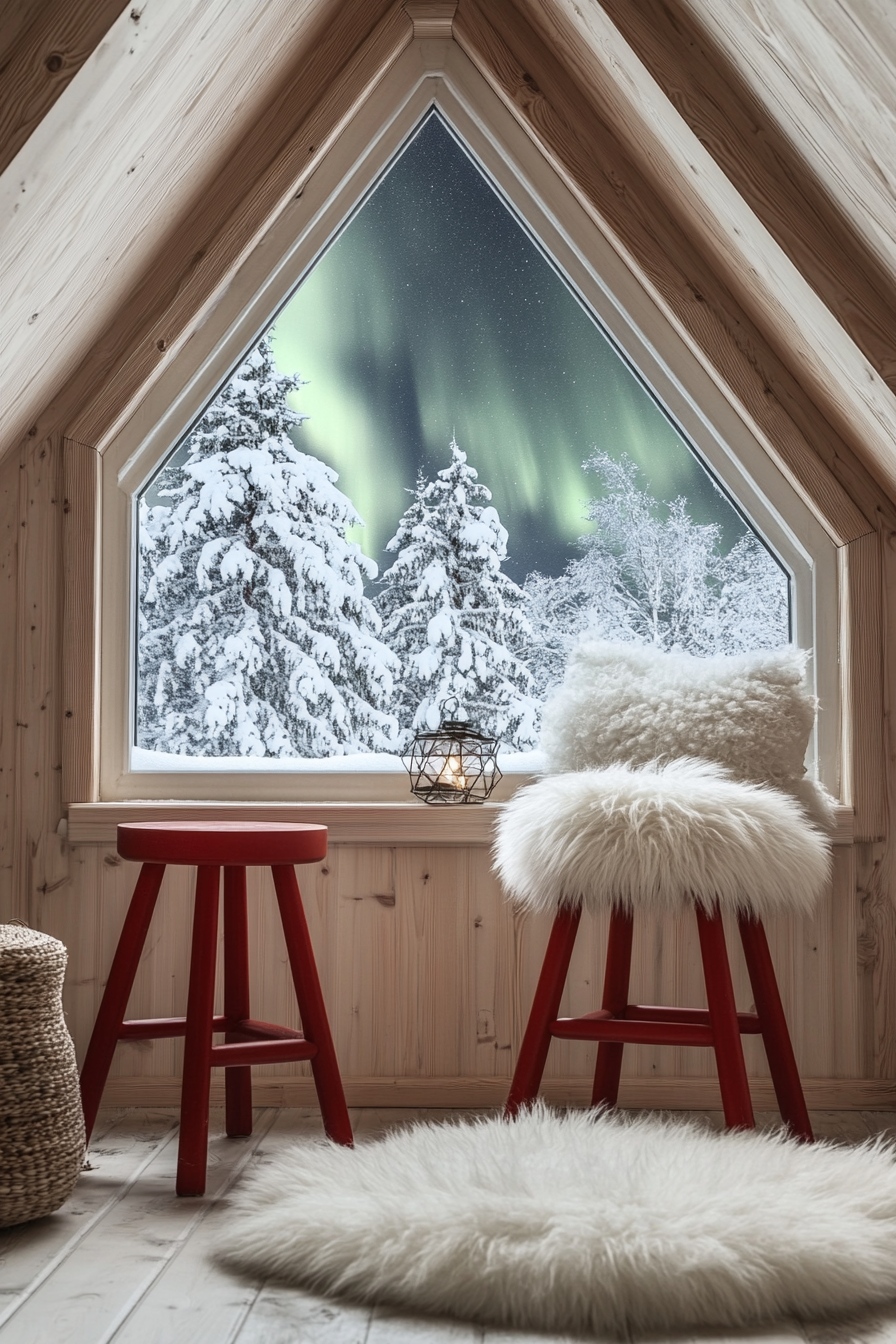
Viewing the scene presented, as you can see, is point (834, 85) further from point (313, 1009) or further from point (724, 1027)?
point (313, 1009)

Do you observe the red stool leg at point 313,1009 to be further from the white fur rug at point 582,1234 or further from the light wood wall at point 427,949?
the light wood wall at point 427,949

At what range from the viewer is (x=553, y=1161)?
1571 mm

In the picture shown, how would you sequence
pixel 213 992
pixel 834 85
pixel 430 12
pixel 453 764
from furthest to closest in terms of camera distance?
pixel 430 12 < pixel 453 764 < pixel 213 992 < pixel 834 85

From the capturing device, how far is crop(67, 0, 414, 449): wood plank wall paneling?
2369mm

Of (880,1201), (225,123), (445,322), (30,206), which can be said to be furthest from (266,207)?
(880,1201)

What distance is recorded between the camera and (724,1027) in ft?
5.77

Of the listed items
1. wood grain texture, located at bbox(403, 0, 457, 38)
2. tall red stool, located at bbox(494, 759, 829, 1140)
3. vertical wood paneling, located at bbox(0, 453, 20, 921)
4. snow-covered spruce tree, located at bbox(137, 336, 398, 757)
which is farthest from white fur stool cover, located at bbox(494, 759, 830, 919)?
wood grain texture, located at bbox(403, 0, 457, 38)

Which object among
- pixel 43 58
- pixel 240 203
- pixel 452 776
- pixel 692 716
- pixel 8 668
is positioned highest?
pixel 240 203

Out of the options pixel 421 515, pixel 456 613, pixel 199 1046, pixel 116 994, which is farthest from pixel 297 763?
pixel 199 1046

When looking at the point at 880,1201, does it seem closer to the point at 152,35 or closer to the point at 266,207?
the point at 152,35

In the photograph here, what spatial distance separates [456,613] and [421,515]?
23 cm

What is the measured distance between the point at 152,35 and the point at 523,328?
1.05 m

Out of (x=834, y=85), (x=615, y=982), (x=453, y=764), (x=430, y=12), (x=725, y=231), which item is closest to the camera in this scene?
(x=834, y=85)

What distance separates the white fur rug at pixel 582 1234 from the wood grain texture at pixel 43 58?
143cm
